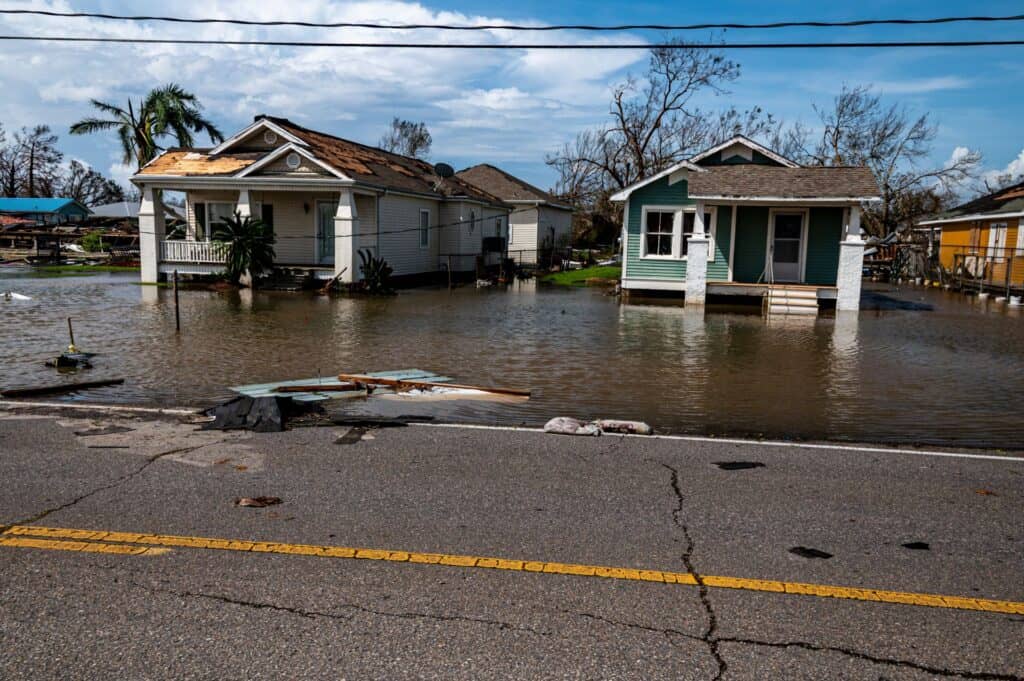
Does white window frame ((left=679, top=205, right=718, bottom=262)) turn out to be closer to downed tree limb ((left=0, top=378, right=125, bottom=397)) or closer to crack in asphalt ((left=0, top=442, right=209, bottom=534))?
downed tree limb ((left=0, top=378, right=125, bottom=397))

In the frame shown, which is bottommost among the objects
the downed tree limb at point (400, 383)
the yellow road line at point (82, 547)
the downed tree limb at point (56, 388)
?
the downed tree limb at point (56, 388)

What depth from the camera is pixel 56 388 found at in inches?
393

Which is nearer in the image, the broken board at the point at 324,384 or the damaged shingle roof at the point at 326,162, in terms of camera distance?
the broken board at the point at 324,384

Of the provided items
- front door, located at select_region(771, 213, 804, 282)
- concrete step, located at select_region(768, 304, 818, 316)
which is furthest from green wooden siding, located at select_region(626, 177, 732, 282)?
concrete step, located at select_region(768, 304, 818, 316)

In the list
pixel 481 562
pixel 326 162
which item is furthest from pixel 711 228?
pixel 481 562

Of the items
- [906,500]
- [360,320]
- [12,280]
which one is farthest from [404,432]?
[12,280]

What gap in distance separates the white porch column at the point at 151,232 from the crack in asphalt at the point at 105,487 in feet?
77.7

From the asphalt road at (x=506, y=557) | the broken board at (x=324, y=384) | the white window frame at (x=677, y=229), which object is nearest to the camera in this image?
the asphalt road at (x=506, y=557)

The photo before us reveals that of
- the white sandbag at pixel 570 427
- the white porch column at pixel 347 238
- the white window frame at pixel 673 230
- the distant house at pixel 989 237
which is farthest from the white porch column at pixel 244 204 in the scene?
the distant house at pixel 989 237

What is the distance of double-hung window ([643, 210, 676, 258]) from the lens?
2572cm

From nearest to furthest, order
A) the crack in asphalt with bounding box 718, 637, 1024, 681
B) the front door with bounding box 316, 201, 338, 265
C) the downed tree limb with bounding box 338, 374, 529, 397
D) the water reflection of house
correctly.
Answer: the crack in asphalt with bounding box 718, 637, 1024, 681, the downed tree limb with bounding box 338, 374, 529, 397, the water reflection of house, the front door with bounding box 316, 201, 338, 265

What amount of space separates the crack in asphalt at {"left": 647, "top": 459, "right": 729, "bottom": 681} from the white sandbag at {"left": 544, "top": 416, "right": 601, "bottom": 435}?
1.83m

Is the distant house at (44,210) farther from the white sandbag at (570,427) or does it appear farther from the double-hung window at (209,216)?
the white sandbag at (570,427)

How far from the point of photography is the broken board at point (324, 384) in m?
9.62
